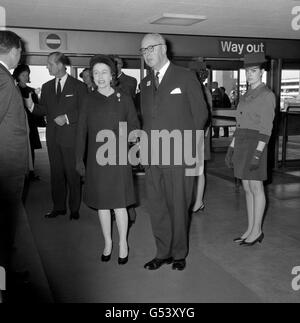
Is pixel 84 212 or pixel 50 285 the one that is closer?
pixel 50 285

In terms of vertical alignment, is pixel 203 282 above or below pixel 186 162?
below

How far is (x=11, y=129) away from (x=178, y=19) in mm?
3554

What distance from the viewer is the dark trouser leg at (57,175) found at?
423cm

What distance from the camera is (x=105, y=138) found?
9.37 ft

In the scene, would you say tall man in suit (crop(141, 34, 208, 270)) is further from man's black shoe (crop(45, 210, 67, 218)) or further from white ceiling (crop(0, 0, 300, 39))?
white ceiling (crop(0, 0, 300, 39))

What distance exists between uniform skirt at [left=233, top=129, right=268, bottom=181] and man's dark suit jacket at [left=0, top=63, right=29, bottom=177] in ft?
5.57

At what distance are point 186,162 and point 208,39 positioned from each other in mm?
4633

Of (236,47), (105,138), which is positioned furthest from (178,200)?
(236,47)

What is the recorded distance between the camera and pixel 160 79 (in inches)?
110

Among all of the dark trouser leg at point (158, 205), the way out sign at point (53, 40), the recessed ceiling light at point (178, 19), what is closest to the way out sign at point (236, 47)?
the recessed ceiling light at point (178, 19)
